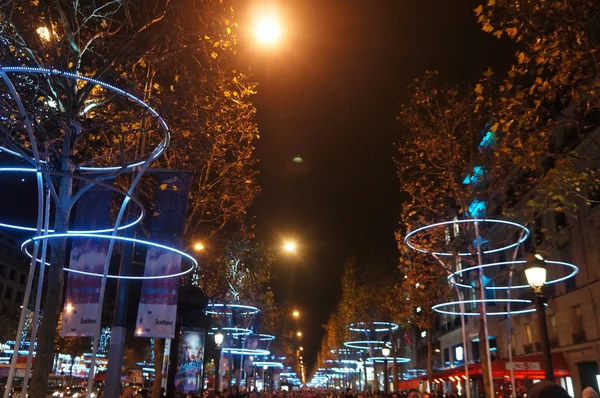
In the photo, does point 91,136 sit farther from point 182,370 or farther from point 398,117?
point 182,370

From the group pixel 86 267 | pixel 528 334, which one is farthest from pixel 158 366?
pixel 528 334

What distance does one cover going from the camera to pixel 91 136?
13.4m

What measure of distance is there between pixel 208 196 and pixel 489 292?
113 ft

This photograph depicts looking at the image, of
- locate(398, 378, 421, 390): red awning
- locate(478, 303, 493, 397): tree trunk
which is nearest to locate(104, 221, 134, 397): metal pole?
locate(478, 303, 493, 397): tree trunk

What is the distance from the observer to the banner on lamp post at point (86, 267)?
11773 millimetres

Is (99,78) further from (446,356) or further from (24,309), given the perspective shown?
(446,356)

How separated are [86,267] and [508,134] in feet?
39.2

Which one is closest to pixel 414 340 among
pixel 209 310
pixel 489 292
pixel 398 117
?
pixel 489 292

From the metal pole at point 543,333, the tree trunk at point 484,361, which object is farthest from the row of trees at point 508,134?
the metal pole at point 543,333

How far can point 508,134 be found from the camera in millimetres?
14086

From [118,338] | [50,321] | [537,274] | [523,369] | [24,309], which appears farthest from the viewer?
[523,369]

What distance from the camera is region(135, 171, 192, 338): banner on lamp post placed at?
13.2 metres

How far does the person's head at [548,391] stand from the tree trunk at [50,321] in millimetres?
8932

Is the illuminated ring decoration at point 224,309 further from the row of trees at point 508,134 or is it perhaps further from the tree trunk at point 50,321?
the tree trunk at point 50,321
